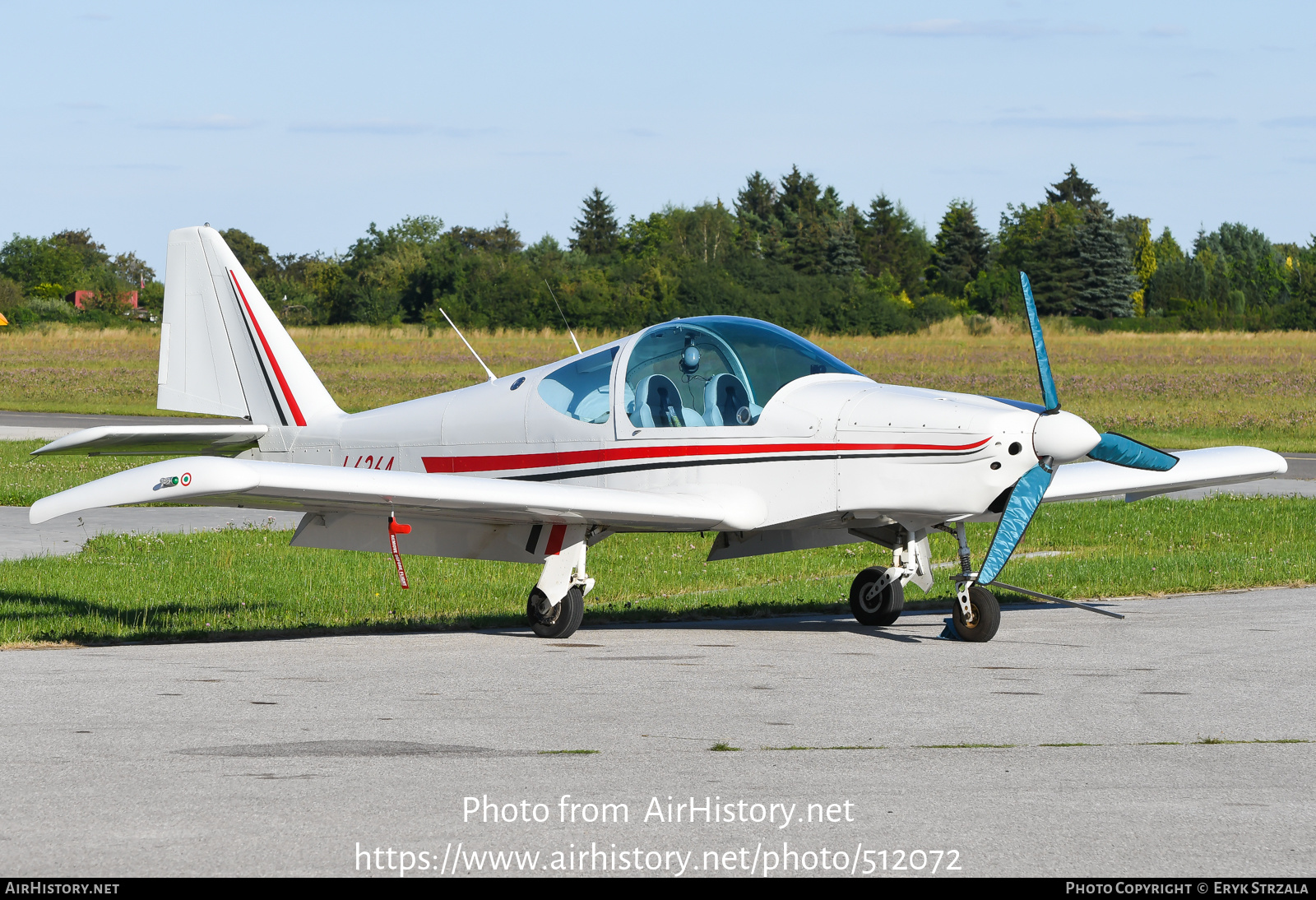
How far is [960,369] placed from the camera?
52094 mm

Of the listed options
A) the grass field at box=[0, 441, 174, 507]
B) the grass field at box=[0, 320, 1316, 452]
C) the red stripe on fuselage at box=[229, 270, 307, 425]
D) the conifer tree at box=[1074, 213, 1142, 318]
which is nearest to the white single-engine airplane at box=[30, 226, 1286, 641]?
the red stripe on fuselage at box=[229, 270, 307, 425]

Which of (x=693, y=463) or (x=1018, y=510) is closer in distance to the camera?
(x=1018, y=510)

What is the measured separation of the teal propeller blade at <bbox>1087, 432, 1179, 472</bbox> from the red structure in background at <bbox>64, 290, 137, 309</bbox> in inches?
3756

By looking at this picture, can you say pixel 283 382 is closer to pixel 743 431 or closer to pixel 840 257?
pixel 743 431

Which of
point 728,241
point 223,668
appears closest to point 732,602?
point 223,668

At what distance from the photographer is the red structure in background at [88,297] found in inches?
3890

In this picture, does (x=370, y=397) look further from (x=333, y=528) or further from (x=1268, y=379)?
(x=333, y=528)

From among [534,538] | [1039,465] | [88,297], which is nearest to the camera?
[1039,465]

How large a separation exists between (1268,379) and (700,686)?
139 ft

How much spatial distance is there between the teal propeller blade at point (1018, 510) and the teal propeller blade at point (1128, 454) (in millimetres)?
398

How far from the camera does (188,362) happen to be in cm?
1262

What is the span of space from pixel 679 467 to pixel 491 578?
4.20m

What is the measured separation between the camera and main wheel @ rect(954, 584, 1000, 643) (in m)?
9.66

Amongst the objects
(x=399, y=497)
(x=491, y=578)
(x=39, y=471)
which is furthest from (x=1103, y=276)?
(x=399, y=497)
